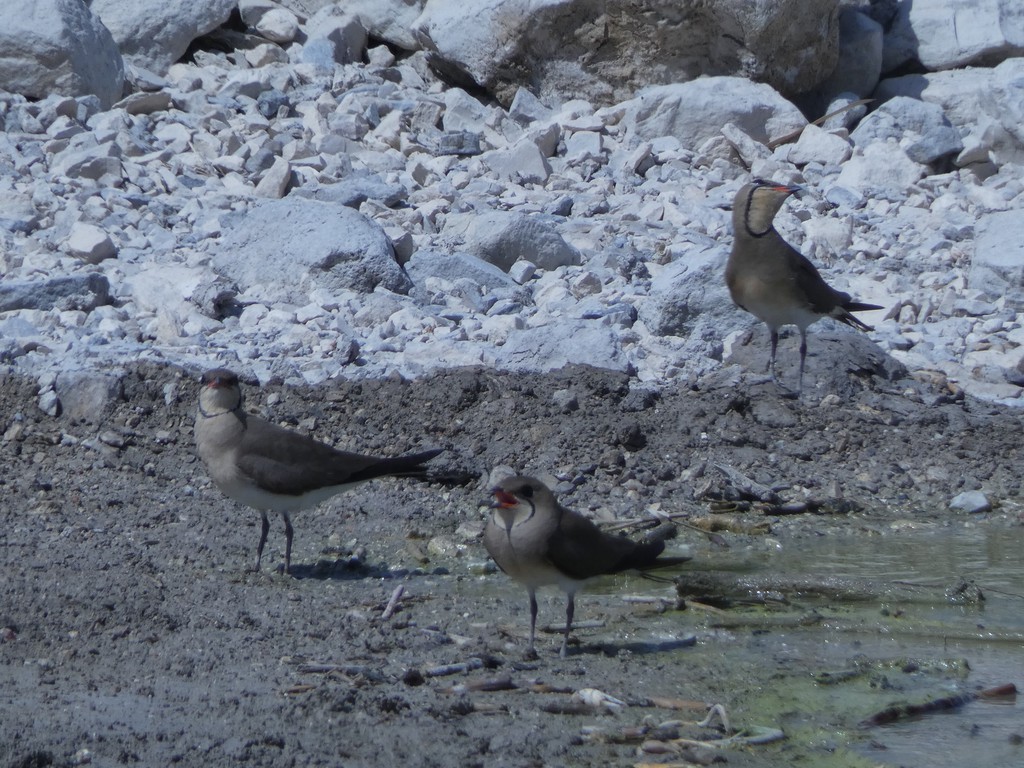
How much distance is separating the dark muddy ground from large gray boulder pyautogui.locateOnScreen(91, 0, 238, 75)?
19.7ft

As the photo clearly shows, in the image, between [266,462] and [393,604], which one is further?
[266,462]

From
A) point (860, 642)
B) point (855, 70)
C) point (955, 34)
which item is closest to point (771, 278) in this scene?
point (860, 642)

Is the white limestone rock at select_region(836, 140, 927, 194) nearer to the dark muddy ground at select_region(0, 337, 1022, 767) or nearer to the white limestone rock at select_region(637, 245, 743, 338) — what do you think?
the white limestone rock at select_region(637, 245, 743, 338)

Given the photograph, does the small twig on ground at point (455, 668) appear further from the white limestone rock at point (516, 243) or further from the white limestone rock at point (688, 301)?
the white limestone rock at point (516, 243)

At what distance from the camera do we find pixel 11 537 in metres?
7.47

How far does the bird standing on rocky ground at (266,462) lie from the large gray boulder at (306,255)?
3.07 m

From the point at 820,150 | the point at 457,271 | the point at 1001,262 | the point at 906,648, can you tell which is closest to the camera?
the point at 906,648

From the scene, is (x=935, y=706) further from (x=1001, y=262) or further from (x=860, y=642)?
(x=1001, y=262)

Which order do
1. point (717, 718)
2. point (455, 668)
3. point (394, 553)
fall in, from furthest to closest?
1. point (394, 553)
2. point (455, 668)
3. point (717, 718)

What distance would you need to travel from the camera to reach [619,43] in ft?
47.2

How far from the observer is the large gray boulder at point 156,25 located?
46.8 ft

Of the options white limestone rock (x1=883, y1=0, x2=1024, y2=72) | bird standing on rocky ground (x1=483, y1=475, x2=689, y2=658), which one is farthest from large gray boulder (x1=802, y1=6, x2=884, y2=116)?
bird standing on rocky ground (x1=483, y1=475, x2=689, y2=658)

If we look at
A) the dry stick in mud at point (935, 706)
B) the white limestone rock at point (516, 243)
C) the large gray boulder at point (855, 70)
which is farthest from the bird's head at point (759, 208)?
the large gray boulder at point (855, 70)

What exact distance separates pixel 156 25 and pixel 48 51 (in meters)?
1.57
